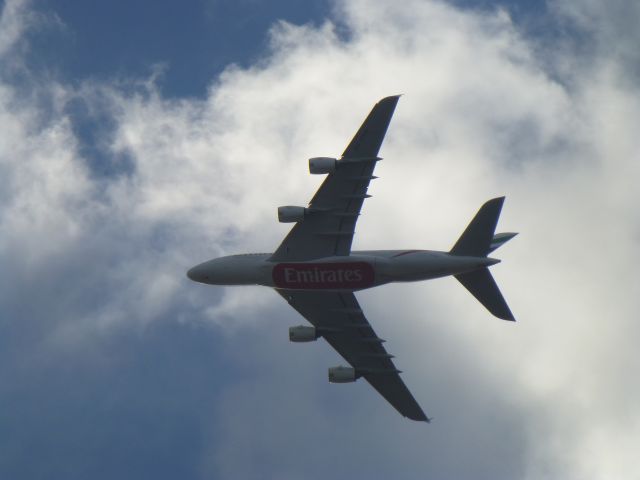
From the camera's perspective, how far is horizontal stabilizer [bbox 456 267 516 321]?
219 ft

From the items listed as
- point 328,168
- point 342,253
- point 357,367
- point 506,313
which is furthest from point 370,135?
point 357,367

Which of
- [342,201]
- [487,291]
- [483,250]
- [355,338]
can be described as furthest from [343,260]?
[487,291]

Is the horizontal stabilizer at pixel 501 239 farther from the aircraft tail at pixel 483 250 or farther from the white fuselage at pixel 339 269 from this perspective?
the white fuselage at pixel 339 269

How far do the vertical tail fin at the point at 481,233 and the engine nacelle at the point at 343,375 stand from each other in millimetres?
14966

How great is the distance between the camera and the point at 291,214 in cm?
6712

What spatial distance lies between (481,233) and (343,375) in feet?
58.4

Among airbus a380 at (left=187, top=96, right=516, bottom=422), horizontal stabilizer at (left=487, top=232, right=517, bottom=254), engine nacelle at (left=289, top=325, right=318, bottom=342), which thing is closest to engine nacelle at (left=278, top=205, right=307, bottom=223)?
airbus a380 at (left=187, top=96, right=516, bottom=422)

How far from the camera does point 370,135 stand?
6456 centimetres

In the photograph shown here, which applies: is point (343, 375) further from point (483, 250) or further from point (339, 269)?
point (483, 250)

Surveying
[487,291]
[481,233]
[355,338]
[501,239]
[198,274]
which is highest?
Answer: [198,274]

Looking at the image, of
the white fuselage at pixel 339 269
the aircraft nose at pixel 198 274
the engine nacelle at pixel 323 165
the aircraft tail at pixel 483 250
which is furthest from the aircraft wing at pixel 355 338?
the engine nacelle at pixel 323 165

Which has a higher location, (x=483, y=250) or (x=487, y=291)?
(x=483, y=250)

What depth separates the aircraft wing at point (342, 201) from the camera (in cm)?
6438

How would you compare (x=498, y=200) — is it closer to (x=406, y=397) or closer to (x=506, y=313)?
(x=506, y=313)
